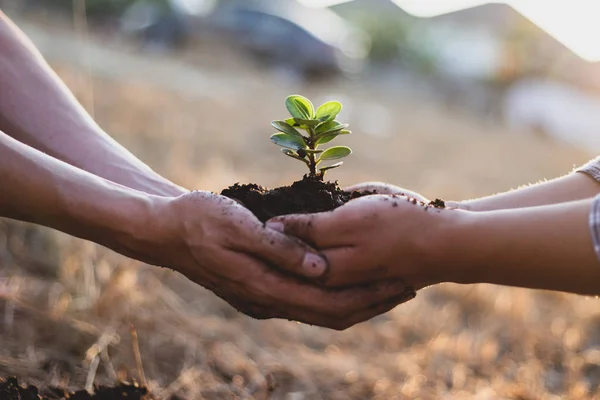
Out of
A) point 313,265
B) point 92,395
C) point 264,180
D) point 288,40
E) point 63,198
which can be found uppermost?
point 288,40

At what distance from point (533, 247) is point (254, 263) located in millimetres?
572

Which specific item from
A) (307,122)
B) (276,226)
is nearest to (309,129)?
(307,122)

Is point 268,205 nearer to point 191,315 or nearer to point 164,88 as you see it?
point 191,315

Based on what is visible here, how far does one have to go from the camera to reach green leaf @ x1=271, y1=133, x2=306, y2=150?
1.63 m

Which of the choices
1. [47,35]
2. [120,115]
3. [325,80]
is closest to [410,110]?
[325,80]

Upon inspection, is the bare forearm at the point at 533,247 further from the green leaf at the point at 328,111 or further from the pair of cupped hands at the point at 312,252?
the green leaf at the point at 328,111

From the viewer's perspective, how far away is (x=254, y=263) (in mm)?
1396

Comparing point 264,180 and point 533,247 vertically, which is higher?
point 264,180

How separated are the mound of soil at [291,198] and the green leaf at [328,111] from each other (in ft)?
0.53

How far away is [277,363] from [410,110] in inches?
383

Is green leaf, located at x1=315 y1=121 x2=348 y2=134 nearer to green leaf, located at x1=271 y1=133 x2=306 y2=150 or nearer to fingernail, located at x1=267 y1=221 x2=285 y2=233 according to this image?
green leaf, located at x1=271 y1=133 x2=306 y2=150

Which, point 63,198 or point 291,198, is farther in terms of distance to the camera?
point 291,198

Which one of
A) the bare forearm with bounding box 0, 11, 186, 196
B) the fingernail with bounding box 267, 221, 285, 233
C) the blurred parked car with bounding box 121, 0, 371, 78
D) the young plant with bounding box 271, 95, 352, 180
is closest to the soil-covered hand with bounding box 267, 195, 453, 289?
the fingernail with bounding box 267, 221, 285, 233

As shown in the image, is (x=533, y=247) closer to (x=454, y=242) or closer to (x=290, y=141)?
(x=454, y=242)
